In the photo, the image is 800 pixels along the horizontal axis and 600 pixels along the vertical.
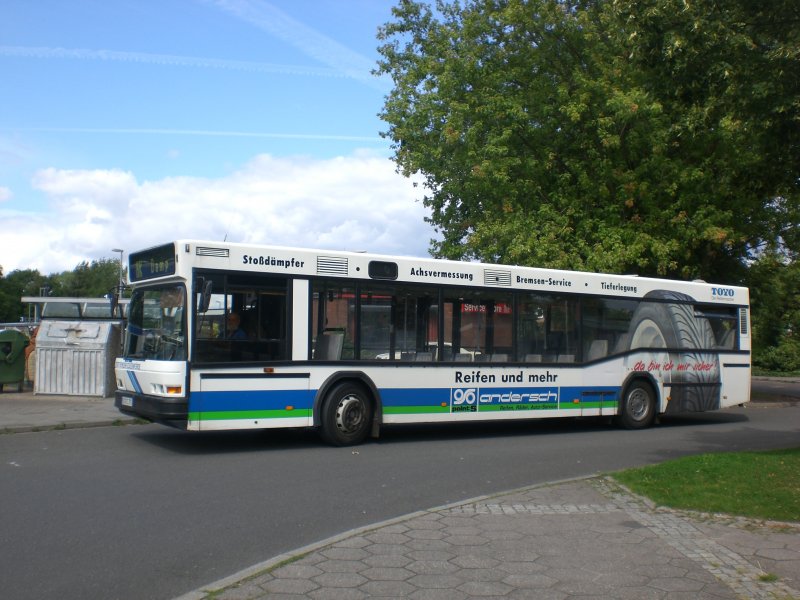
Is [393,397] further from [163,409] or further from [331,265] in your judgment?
[163,409]

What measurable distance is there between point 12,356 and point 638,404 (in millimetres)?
13359

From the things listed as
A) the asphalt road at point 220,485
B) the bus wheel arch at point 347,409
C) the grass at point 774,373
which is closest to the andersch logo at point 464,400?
the asphalt road at point 220,485

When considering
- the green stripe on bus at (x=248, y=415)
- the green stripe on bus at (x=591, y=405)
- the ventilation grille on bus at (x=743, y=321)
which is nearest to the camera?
the green stripe on bus at (x=248, y=415)

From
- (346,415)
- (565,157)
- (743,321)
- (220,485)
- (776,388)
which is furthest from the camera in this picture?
(776,388)

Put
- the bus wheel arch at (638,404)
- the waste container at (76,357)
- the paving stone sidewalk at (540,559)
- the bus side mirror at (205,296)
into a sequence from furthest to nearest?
the waste container at (76,357), the bus wheel arch at (638,404), the bus side mirror at (205,296), the paving stone sidewalk at (540,559)

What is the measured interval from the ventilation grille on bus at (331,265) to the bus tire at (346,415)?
1647mm

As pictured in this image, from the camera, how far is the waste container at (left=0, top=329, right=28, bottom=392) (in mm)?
18156

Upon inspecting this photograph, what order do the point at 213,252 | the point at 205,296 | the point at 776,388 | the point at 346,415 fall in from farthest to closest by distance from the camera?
1. the point at 776,388
2. the point at 346,415
3. the point at 213,252
4. the point at 205,296

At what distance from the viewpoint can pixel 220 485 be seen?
358 inches

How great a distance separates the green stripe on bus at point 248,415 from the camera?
11031 millimetres

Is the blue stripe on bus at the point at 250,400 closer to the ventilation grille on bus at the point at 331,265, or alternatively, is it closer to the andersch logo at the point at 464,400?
the ventilation grille on bus at the point at 331,265

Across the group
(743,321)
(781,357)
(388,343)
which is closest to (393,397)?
(388,343)

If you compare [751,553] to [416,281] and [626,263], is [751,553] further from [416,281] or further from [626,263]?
[626,263]

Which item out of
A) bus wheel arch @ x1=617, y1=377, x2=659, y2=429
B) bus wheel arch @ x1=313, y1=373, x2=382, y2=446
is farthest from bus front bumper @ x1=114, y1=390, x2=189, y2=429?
bus wheel arch @ x1=617, y1=377, x2=659, y2=429
